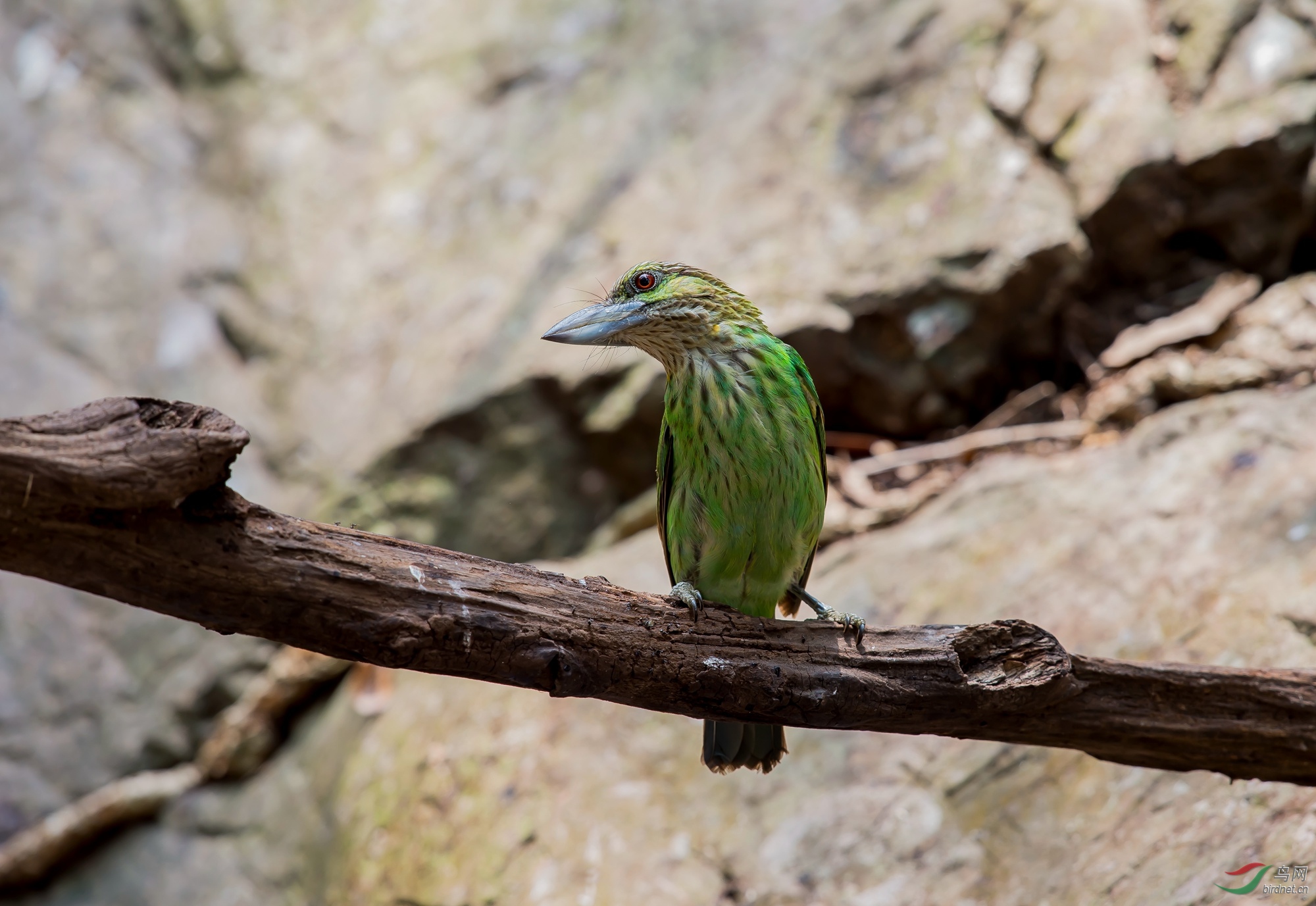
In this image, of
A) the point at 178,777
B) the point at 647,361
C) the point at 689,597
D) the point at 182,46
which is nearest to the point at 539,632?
the point at 689,597

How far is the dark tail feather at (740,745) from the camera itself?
3.50 meters

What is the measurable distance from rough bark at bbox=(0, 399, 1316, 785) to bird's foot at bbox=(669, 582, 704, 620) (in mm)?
40

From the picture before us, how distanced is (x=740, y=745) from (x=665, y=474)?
3.51 feet

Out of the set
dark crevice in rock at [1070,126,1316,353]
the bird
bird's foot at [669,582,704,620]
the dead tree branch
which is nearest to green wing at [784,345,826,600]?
the bird

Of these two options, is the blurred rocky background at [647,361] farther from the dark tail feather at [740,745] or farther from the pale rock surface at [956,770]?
the dark tail feather at [740,745]

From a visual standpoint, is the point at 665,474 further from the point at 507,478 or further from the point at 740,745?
the point at 507,478

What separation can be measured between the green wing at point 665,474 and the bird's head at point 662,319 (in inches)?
11.3

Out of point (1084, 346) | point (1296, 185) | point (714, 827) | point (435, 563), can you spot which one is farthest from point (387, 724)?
point (1296, 185)

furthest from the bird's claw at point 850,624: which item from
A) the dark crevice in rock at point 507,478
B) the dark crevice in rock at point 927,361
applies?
the dark crevice in rock at point 507,478

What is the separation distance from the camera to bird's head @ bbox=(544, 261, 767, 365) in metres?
3.74

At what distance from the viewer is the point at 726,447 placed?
3.55 m

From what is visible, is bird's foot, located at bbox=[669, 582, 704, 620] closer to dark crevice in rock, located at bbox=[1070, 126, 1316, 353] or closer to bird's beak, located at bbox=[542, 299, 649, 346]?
bird's beak, located at bbox=[542, 299, 649, 346]

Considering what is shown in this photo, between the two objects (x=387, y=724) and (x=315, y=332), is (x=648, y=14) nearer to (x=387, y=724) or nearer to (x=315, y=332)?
(x=315, y=332)

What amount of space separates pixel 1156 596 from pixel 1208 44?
3429 mm
